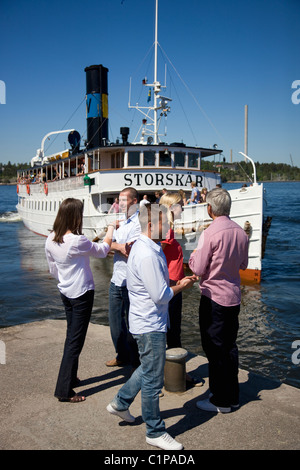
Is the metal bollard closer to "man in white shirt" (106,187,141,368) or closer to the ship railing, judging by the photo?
"man in white shirt" (106,187,141,368)

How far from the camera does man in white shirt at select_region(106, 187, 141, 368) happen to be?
428 centimetres

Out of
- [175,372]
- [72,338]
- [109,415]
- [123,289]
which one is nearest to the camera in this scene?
[109,415]

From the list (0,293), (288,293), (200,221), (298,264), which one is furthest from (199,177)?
(0,293)

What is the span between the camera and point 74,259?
11.9 ft

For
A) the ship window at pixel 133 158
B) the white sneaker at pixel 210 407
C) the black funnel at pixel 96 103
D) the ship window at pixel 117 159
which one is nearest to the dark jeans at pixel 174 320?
the white sneaker at pixel 210 407

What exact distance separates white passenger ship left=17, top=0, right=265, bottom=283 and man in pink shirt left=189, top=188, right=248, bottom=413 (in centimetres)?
861

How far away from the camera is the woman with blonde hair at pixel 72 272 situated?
355 cm

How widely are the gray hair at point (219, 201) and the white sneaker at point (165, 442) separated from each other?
1.88 m

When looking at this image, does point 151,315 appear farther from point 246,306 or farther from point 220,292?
point 246,306

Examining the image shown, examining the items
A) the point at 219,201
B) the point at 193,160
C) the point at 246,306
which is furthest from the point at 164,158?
the point at 219,201

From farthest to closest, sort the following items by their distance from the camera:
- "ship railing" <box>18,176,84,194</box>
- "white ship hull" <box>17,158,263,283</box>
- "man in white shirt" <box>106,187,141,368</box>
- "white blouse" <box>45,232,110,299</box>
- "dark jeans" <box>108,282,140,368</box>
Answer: "ship railing" <box>18,176,84,194</box> → "white ship hull" <box>17,158,263,283</box> → "dark jeans" <box>108,282,140,368</box> → "man in white shirt" <box>106,187,141,368</box> → "white blouse" <box>45,232,110,299</box>

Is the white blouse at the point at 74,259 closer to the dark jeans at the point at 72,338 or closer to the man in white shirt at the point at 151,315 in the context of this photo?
the dark jeans at the point at 72,338

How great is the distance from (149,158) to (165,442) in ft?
47.1

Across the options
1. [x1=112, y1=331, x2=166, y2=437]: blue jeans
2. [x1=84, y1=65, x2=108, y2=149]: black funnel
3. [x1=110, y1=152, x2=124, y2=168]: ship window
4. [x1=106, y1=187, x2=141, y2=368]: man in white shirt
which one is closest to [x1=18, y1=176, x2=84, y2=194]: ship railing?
[x1=110, y1=152, x2=124, y2=168]: ship window
